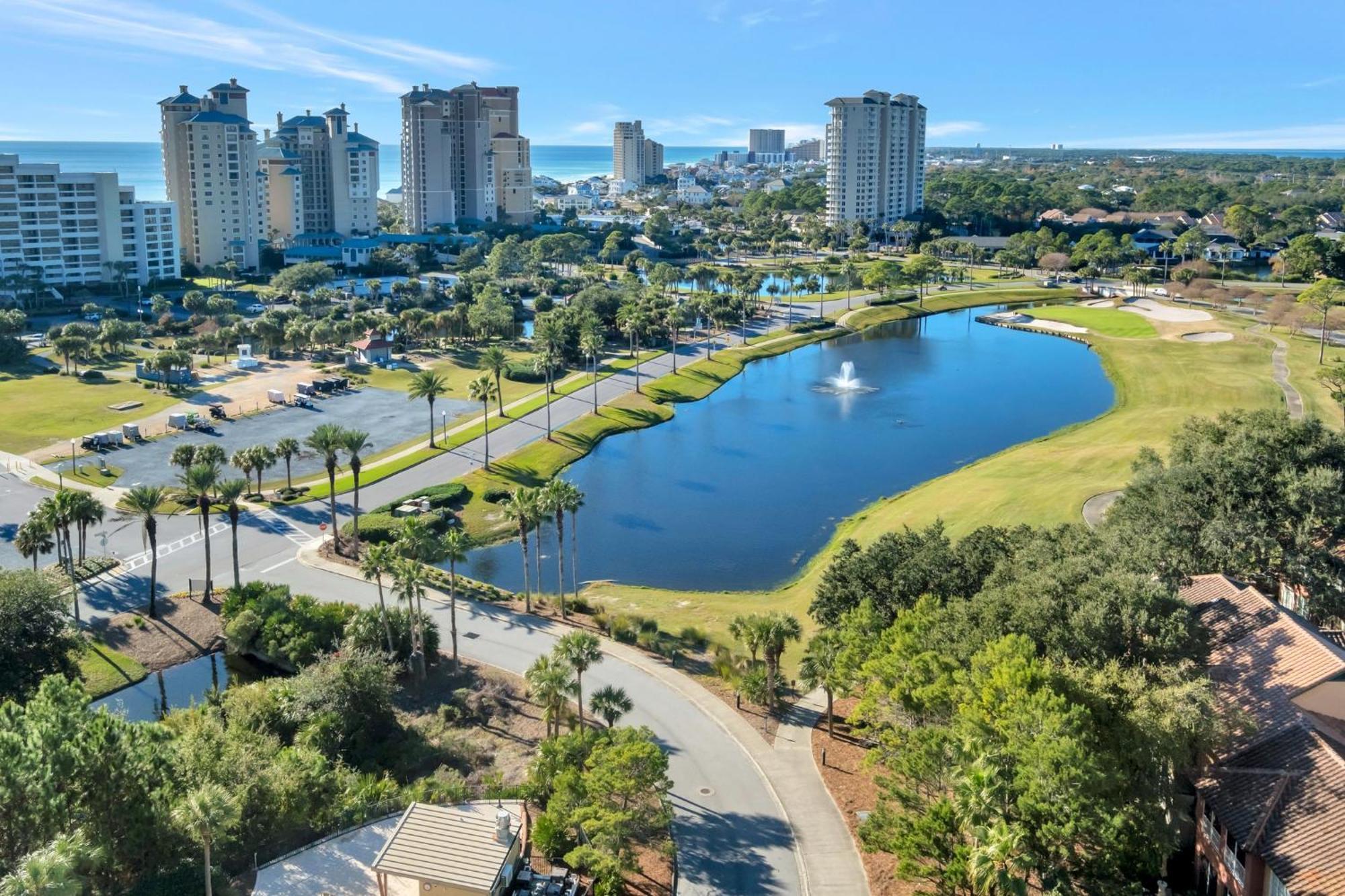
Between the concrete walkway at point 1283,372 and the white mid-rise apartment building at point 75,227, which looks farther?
the white mid-rise apartment building at point 75,227

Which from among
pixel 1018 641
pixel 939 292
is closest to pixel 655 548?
pixel 1018 641

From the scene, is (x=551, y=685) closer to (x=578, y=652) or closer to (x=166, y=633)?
(x=578, y=652)

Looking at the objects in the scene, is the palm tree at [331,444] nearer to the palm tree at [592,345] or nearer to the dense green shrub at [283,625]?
the dense green shrub at [283,625]

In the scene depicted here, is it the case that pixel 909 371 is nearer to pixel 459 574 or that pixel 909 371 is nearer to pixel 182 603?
pixel 459 574

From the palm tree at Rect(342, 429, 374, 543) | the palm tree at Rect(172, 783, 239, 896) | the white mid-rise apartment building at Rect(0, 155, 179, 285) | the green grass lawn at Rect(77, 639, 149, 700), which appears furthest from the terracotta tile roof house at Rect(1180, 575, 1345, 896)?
the white mid-rise apartment building at Rect(0, 155, 179, 285)

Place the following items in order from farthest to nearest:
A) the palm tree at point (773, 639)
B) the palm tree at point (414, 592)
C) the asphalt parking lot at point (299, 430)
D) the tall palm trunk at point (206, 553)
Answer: the asphalt parking lot at point (299, 430)
the tall palm trunk at point (206, 553)
the palm tree at point (414, 592)
the palm tree at point (773, 639)

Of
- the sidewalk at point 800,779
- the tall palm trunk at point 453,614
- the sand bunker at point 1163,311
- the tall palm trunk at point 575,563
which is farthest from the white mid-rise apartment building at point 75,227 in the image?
the sand bunker at point 1163,311

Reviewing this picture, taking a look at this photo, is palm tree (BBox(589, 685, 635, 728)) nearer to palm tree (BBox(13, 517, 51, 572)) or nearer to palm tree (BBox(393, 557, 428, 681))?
palm tree (BBox(393, 557, 428, 681))
